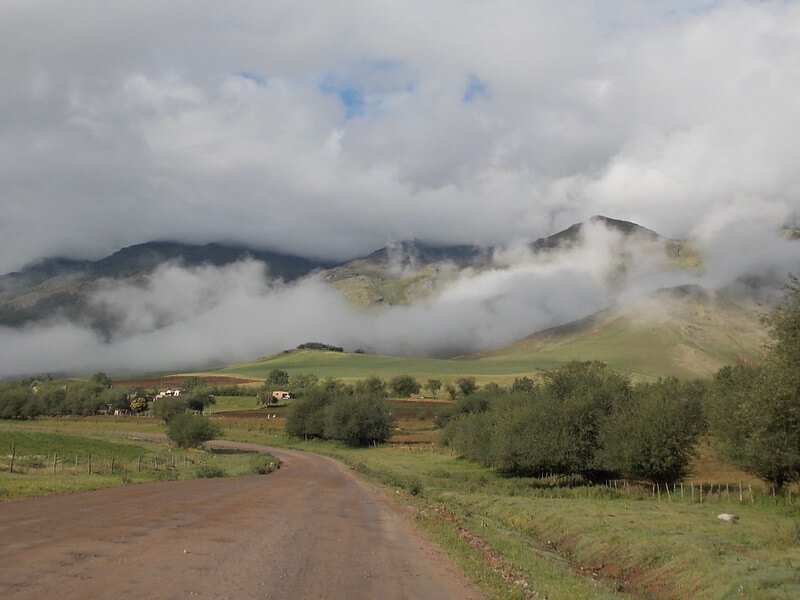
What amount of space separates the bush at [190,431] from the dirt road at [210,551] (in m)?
62.8

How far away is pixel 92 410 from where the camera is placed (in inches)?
7825

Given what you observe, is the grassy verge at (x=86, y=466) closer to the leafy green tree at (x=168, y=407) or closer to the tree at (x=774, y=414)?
the tree at (x=774, y=414)

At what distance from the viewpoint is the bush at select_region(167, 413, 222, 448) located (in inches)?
3701

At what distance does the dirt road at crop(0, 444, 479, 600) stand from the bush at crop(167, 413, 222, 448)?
2471 inches

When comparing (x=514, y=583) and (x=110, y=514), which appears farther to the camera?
(x=110, y=514)

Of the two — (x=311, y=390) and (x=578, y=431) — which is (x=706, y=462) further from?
(x=311, y=390)

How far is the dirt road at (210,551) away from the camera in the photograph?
571 inches

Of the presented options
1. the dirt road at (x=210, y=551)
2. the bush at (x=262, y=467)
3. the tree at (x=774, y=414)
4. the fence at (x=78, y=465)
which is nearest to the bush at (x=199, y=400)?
the fence at (x=78, y=465)

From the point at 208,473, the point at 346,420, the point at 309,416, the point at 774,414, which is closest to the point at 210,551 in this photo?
the point at 774,414

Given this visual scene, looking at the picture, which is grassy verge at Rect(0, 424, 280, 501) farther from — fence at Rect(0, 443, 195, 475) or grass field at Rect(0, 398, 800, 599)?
grass field at Rect(0, 398, 800, 599)

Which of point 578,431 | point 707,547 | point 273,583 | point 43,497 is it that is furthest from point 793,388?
point 43,497

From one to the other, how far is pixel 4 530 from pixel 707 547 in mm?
25307

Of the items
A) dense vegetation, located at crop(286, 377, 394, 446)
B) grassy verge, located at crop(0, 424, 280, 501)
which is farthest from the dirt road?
dense vegetation, located at crop(286, 377, 394, 446)

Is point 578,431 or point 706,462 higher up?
point 578,431
